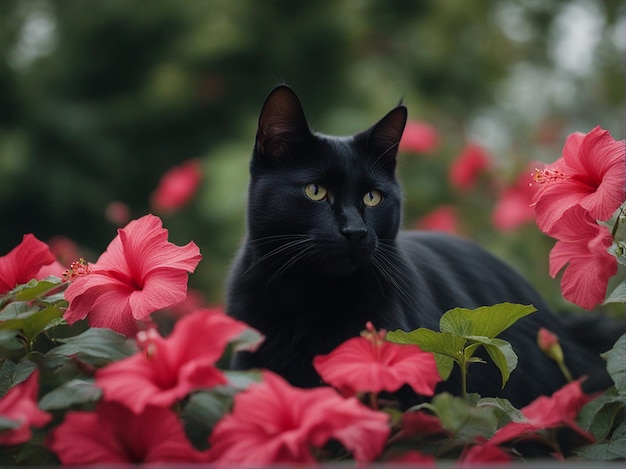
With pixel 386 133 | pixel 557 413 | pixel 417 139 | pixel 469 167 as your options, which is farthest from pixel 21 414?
pixel 417 139

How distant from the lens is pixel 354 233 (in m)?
1.27

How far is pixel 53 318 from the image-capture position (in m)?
0.95

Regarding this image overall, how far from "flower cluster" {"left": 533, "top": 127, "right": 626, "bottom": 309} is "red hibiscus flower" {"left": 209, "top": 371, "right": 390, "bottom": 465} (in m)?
0.44

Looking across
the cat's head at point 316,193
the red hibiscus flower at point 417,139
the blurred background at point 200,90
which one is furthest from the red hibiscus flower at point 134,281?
the blurred background at point 200,90

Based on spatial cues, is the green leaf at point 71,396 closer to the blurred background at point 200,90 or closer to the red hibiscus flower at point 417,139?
the red hibiscus flower at point 417,139

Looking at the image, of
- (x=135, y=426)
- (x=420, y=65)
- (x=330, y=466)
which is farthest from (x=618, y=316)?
(x=420, y=65)

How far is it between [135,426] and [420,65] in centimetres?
458

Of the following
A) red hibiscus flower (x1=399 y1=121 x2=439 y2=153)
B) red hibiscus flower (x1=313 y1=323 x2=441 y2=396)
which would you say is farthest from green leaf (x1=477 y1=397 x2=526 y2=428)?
red hibiscus flower (x1=399 y1=121 x2=439 y2=153)

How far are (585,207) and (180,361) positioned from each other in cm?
57

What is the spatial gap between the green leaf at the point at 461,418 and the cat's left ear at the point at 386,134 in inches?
29.2

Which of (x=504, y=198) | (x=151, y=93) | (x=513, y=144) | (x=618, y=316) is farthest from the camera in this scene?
(x=513, y=144)

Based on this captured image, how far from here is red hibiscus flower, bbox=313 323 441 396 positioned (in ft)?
2.70

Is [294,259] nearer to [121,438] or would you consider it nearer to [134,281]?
[134,281]

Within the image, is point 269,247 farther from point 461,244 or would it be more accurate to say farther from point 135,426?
point 135,426
